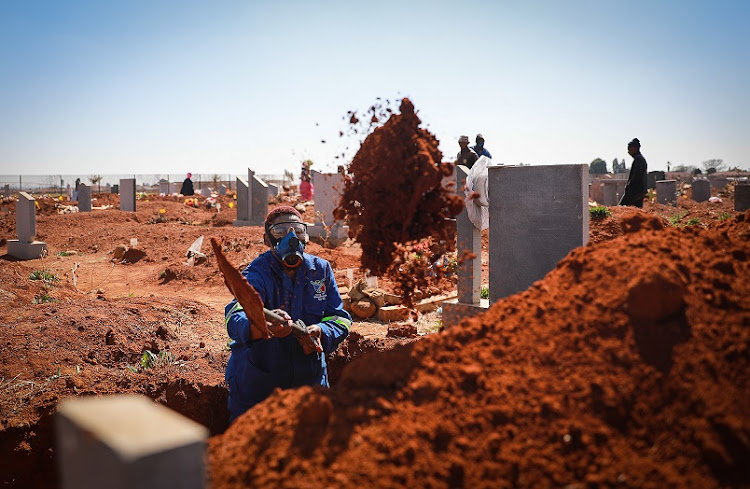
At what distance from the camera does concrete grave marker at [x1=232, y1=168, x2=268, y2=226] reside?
55.1ft

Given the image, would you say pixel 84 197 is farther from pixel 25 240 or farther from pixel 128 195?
pixel 25 240

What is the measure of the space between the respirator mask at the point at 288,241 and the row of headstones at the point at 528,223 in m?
1.80

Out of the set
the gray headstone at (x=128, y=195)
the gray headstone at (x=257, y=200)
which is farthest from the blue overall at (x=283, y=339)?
the gray headstone at (x=128, y=195)

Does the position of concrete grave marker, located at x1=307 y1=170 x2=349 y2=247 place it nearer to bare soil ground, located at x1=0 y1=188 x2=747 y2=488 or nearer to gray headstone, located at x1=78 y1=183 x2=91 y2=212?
bare soil ground, located at x1=0 y1=188 x2=747 y2=488

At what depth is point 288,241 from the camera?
3449 millimetres

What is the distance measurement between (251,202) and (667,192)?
17.1 metres

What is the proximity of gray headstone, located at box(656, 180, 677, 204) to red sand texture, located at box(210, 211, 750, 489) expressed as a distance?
22844mm

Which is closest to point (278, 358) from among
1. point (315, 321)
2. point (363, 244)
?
point (315, 321)

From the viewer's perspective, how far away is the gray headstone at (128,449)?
44.6 inches

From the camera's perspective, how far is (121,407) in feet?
4.48

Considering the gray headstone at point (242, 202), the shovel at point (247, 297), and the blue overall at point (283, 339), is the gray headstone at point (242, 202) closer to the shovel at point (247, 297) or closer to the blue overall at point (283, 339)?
the blue overall at point (283, 339)

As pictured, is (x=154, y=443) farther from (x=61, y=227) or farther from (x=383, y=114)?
(x=61, y=227)

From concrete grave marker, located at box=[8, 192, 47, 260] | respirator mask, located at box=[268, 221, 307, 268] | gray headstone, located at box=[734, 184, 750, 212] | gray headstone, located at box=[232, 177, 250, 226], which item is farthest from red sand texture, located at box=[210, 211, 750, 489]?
gray headstone, located at box=[734, 184, 750, 212]

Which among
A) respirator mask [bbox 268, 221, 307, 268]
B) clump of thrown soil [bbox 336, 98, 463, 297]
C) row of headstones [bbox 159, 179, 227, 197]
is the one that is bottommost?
respirator mask [bbox 268, 221, 307, 268]
